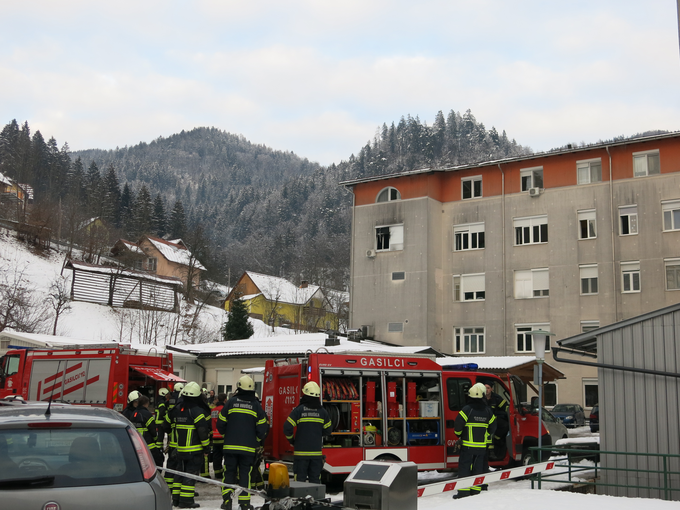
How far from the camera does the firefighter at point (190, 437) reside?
1035 cm

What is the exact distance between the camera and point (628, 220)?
35.4 m

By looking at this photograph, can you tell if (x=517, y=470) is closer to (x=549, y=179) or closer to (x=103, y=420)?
(x=103, y=420)

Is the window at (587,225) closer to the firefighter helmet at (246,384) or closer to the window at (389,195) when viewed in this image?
the window at (389,195)

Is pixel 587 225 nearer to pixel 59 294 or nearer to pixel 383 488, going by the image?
pixel 383 488

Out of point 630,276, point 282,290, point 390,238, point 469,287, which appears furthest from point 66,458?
point 282,290

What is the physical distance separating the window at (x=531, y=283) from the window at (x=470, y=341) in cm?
312

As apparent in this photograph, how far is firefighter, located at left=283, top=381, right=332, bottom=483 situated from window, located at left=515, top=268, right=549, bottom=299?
28808 mm

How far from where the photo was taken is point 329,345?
28.8 meters

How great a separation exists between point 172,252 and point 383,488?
80.1 meters

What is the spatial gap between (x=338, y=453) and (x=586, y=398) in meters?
26.9

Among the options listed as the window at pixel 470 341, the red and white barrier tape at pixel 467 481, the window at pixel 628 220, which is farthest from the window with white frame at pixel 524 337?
the red and white barrier tape at pixel 467 481

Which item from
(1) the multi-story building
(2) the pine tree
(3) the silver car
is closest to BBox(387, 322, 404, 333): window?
(1) the multi-story building

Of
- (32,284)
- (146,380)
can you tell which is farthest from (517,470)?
(32,284)

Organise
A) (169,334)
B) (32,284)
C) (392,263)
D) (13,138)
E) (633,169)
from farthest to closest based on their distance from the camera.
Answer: (13,138)
(32,284)
(169,334)
(392,263)
(633,169)
